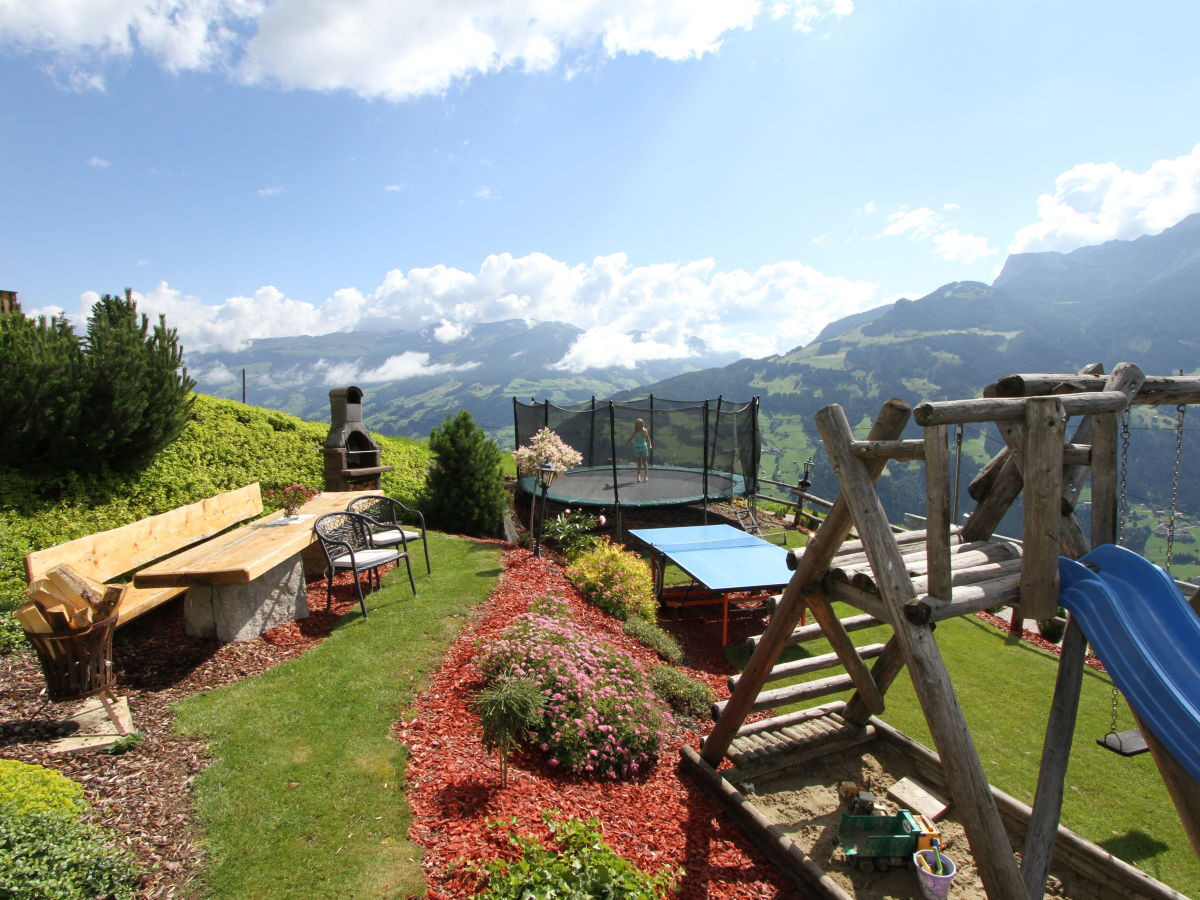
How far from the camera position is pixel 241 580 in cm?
492

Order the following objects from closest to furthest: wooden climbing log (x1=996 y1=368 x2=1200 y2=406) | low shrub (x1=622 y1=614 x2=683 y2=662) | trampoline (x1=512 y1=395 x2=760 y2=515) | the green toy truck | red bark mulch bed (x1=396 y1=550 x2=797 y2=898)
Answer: red bark mulch bed (x1=396 y1=550 x2=797 y2=898)
wooden climbing log (x1=996 y1=368 x2=1200 y2=406)
the green toy truck
low shrub (x1=622 y1=614 x2=683 y2=662)
trampoline (x1=512 y1=395 x2=760 y2=515)

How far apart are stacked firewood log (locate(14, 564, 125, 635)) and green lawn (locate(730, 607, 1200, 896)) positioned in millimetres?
7296

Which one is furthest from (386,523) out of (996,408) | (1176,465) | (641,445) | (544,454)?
(641,445)

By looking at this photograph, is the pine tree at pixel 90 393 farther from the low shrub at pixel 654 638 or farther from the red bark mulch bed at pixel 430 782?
the low shrub at pixel 654 638

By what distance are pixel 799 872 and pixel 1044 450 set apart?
3186 millimetres

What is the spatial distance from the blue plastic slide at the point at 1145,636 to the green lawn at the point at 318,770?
12.0 ft

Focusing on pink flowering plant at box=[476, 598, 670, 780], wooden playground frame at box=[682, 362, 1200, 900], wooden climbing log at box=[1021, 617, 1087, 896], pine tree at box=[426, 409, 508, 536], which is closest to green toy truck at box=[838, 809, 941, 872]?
wooden playground frame at box=[682, 362, 1200, 900]

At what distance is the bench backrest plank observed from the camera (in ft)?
16.6

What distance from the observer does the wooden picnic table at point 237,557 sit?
16.0 ft

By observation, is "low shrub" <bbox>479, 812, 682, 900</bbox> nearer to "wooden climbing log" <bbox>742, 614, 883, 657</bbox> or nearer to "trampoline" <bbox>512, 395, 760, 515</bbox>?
"wooden climbing log" <bbox>742, 614, 883, 657</bbox>

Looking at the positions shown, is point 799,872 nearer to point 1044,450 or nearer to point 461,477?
point 1044,450

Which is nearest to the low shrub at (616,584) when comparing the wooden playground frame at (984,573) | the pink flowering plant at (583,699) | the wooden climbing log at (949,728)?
the pink flowering plant at (583,699)

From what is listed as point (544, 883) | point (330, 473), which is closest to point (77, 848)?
point (544, 883)

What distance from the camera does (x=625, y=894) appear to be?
9.50 feet
